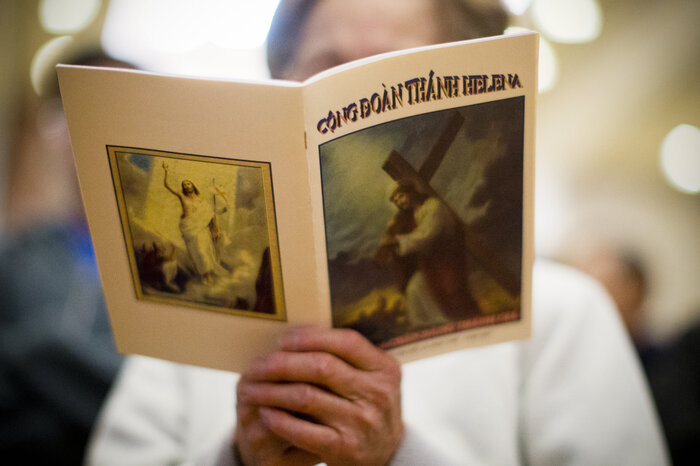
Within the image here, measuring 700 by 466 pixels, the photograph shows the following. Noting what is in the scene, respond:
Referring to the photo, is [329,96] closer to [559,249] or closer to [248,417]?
[248,417]

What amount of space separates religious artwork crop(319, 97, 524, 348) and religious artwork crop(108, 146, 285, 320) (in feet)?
0.23

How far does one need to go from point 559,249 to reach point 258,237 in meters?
1.96

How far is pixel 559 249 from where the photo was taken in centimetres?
222

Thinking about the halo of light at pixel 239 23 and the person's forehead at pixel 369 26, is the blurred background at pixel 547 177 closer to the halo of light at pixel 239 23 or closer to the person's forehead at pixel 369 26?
the halo of light at pixel 239 23

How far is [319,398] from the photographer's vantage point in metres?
0.55

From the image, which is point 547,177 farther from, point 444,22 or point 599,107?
point 444,22

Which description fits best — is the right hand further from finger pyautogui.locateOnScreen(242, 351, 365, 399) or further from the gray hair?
the gray hair

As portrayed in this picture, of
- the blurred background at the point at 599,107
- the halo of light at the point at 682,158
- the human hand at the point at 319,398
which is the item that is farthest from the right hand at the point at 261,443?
the halo of light at the point at 682,158

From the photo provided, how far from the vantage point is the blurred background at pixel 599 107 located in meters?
1.88

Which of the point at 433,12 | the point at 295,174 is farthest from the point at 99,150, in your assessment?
the point at 433,12

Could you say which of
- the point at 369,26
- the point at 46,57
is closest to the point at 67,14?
the point at 46,57

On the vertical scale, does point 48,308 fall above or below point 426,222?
below

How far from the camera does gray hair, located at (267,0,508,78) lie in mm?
673

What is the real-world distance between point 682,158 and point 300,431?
220cm
